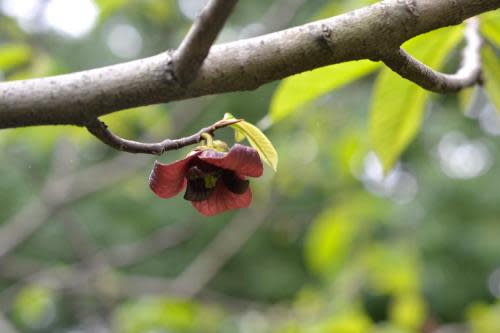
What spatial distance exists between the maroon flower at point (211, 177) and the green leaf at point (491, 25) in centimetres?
74

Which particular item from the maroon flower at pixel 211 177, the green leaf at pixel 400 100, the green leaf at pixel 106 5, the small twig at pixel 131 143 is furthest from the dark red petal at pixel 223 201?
the green leaf at pixel 106 5

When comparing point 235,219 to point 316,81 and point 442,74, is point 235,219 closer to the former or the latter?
point 316,81

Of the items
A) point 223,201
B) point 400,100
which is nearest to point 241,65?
point 223,201

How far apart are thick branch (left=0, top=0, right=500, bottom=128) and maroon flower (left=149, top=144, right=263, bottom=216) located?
0.12m

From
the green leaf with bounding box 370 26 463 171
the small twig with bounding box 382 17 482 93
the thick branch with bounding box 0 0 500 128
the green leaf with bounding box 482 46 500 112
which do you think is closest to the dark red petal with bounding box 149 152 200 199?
the thick branch with bounding box 0 0 500 128

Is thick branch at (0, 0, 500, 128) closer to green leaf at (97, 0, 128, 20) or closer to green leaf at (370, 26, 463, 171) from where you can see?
green leaf at (370, 26, 463, 171)

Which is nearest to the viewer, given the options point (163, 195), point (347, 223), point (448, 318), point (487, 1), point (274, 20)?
point (487, 1)

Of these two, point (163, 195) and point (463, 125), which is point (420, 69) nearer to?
point (163, 195)

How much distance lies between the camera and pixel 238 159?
1.04 m

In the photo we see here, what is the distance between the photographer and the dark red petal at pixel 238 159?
40.3 inches

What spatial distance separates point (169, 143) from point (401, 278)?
2.91m

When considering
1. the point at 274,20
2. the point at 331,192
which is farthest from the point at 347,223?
the point at 274,20

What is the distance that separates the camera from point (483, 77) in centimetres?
149

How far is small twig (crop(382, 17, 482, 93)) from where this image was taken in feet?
3.16
